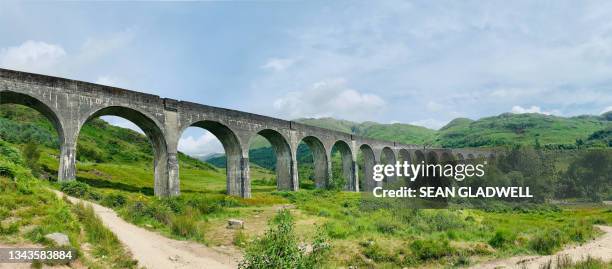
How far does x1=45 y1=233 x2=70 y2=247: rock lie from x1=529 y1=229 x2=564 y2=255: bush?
17.3m

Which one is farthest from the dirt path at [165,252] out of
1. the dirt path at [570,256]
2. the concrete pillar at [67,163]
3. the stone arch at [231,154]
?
the stone arch at [231,154]

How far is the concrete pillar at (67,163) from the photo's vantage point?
21000 millimetres

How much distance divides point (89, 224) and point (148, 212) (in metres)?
5.26

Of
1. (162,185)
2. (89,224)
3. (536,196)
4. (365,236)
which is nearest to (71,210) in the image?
(89,224)

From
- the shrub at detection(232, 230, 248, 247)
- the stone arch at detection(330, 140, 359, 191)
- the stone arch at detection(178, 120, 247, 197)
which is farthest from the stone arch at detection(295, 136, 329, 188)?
the shrub at detection(232, 230, 248, 247)

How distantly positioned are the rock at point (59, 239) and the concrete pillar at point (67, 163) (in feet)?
40.7

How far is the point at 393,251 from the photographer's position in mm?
15109

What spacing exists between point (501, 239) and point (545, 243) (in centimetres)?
188

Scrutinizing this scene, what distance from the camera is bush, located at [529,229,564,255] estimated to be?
674 inches

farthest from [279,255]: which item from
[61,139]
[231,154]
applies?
[231,154]

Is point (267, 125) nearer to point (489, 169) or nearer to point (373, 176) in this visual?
point (373, 176)

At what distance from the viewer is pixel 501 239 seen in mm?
17719

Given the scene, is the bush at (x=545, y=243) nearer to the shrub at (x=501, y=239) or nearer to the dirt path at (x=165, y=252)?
the shrub at (x=501, y=239)

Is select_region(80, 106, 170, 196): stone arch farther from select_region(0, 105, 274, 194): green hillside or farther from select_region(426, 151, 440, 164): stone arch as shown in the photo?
select_region(426, 151, 440, 164): stone arch
